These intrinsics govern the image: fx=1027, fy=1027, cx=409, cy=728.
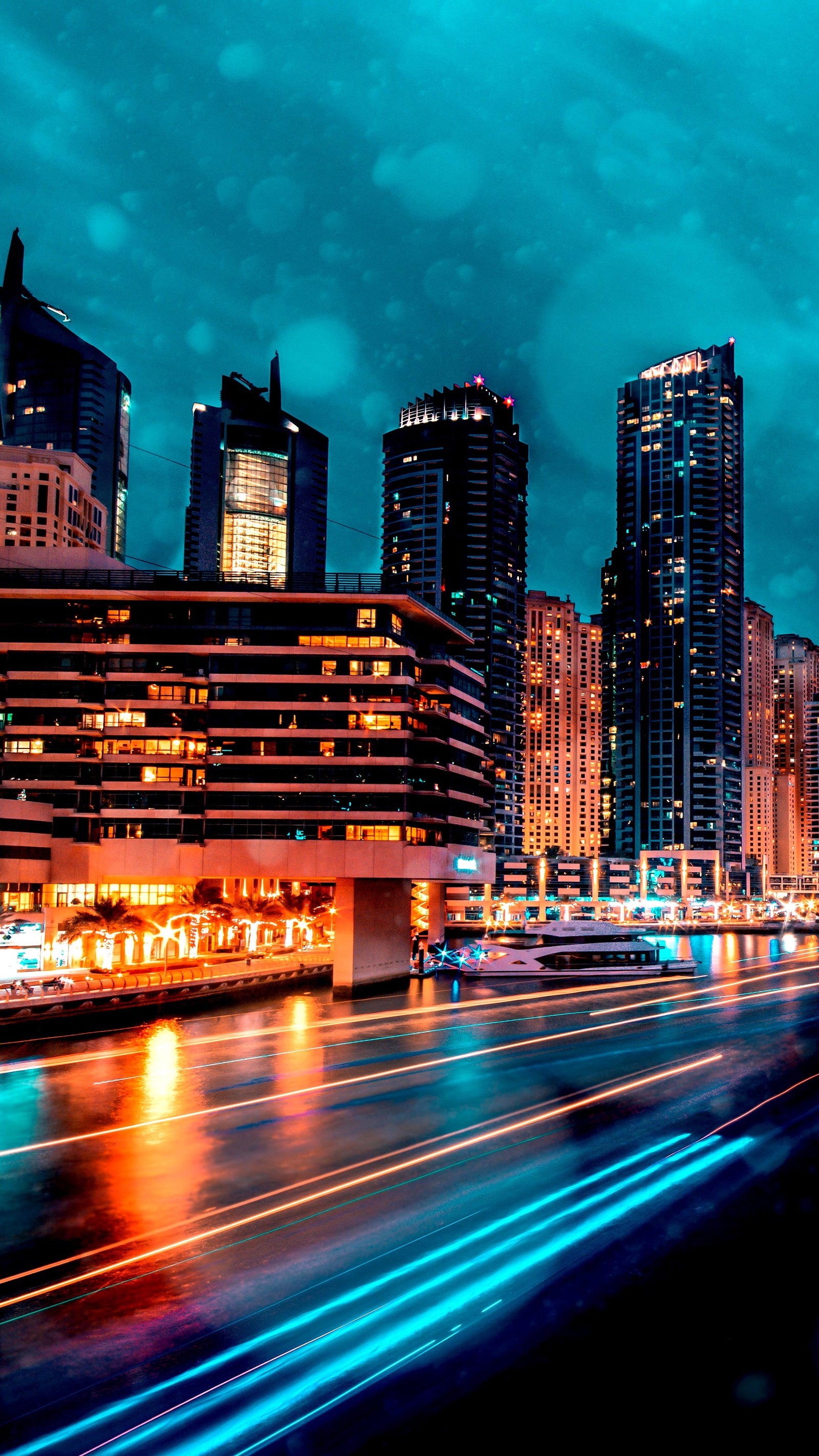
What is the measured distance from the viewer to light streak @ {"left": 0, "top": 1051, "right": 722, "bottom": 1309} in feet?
76.6

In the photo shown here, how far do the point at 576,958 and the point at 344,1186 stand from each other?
91.1 meters

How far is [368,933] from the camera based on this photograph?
3457 inches

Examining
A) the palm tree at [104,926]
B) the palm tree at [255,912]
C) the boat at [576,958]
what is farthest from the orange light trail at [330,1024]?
the palm tree at [255,912]

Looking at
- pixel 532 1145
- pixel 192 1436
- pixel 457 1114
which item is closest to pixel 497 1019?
pixel 457 1114

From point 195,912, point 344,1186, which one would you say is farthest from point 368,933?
point 344,1186

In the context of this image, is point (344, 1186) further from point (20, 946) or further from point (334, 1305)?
point (20, 946)

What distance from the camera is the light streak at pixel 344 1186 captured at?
76.6 ft

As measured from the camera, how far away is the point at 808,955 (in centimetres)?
15112

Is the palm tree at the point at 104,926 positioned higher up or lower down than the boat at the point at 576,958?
higher up

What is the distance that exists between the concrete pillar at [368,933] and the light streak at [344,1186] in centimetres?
3982

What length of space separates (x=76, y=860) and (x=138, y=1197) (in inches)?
2417

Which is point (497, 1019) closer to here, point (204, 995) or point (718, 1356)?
point (204, 995)

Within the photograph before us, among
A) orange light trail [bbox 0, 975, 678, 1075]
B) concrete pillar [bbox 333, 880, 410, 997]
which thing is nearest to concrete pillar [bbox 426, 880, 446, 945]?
concrete pillar [bbox 333, 880, 410, 997]

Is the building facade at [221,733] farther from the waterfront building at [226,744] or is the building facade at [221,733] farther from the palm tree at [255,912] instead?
the palm tree at [255,912]
